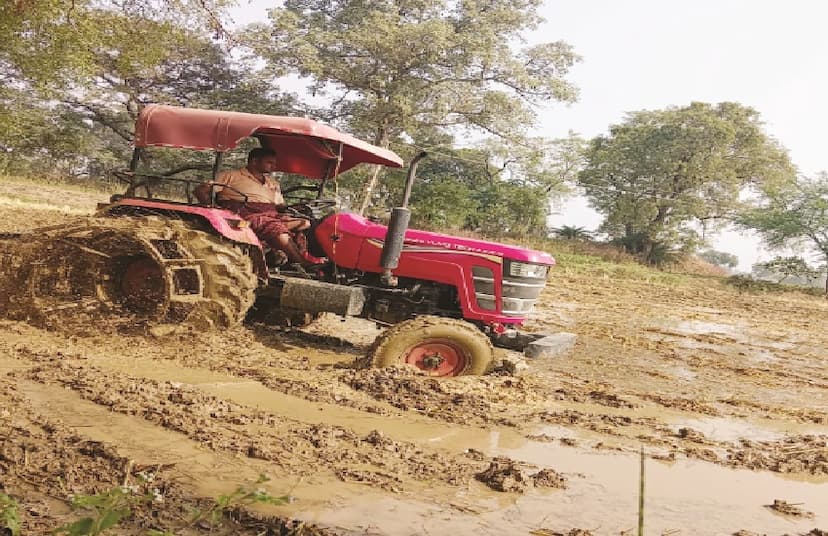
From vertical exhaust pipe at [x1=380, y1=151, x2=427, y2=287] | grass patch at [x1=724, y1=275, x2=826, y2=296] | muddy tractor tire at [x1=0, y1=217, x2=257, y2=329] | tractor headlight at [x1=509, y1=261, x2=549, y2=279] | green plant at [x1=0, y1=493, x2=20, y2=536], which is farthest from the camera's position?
grass patch at [x1=724, y1=275, x2=826, y2=296]

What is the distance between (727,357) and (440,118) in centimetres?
1691

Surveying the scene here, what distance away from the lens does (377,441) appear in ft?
12.0

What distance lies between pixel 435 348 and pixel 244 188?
2.29 metres

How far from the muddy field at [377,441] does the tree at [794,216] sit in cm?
2763

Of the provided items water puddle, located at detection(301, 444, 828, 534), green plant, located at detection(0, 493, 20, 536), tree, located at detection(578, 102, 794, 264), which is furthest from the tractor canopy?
tree, located at detection(578, 102, 794, 264)

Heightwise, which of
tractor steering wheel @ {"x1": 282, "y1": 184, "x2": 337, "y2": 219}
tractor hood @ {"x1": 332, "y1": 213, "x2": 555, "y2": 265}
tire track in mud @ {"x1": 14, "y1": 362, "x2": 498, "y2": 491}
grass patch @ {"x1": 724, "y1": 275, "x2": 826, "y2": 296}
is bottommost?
tire track in mud @ {"x1": 14, "y1": 362, "x2": 498, "y2": 491}

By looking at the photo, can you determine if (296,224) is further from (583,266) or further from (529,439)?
(583,266)

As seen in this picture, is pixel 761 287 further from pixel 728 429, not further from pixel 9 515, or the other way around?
pixel 9 515

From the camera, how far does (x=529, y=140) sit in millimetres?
24672

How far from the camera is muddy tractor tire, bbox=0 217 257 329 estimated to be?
531 cm

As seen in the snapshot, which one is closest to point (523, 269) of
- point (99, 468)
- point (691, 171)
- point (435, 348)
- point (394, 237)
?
point (435, 348)

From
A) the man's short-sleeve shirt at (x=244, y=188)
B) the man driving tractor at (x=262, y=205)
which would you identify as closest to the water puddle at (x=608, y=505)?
the man driving tractor at (x=262, y=205)

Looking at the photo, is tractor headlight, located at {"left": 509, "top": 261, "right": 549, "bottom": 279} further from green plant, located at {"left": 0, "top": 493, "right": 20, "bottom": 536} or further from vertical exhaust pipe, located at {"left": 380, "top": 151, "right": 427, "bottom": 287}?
green plant, located at {"left": 0, "top": 493, "right": 20, "bottom": 536}

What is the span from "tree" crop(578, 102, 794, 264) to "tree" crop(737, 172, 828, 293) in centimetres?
78
